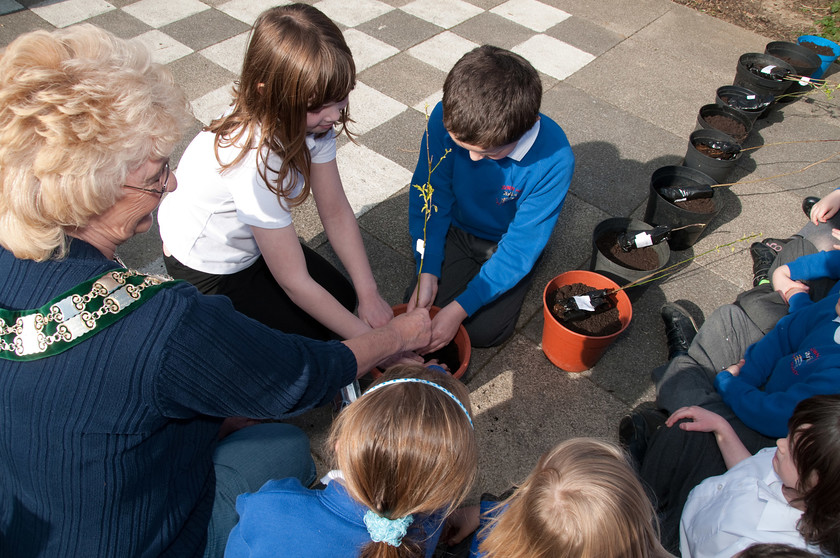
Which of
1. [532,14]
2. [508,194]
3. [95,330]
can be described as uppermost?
[95,330]

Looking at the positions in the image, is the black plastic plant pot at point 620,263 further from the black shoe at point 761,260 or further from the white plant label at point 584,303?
the black shoe at point 761,260

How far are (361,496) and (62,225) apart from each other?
92 cm

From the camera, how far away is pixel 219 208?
1949 millimetres

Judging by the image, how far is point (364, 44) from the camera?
4457mm

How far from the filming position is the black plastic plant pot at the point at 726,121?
3.49 metres

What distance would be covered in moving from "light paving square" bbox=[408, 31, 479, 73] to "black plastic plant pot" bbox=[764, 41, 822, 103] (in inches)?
94.9

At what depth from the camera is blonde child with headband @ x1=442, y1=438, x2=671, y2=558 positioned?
4.01 ft

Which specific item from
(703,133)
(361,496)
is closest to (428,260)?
(361,496)

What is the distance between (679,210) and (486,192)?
44.4 inches

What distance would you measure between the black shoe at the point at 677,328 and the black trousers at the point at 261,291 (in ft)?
5.28

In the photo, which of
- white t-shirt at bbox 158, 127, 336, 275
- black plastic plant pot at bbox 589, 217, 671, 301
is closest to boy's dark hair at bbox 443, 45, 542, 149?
white t-shirt at bbox 158, 127, 336, 275

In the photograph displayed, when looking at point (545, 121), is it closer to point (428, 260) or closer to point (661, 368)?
point (428, 260)

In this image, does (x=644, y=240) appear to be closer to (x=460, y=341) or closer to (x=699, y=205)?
(x=699, y=205)

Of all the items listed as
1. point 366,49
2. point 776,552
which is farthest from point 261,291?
point 366,49
